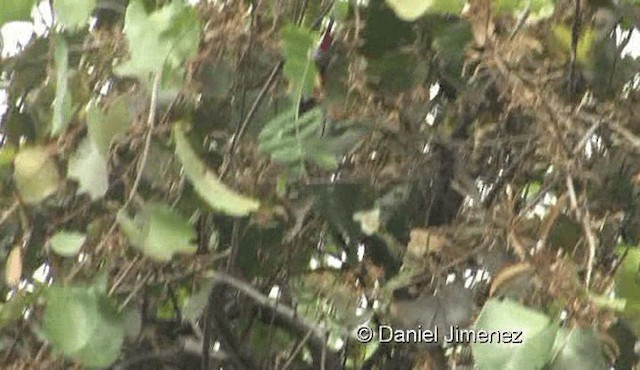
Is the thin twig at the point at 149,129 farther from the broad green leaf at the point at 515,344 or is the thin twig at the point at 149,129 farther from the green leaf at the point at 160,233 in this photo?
the broad green leaf at the point at 515,344

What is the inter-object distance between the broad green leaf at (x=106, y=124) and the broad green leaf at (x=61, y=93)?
0.01 meters

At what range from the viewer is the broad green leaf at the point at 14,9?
55cm

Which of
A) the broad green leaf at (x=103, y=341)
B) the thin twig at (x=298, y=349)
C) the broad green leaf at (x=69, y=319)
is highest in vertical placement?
the broad green leaf at (x=69, y=319)

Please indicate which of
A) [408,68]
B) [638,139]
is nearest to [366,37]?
[408,68]

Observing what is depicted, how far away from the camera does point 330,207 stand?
574 millimetres

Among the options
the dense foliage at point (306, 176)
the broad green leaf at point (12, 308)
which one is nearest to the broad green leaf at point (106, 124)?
the dense foliage at point (306, 176)

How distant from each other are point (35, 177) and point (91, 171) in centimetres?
5

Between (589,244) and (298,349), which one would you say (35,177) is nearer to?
(298,349)

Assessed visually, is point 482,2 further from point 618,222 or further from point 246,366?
point 246,366

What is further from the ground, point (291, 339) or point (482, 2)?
point (482, 2)

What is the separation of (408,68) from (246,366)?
0.68 ft

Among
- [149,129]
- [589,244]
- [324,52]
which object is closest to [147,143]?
[149,129]

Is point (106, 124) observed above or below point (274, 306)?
above

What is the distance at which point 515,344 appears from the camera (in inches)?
16.9
